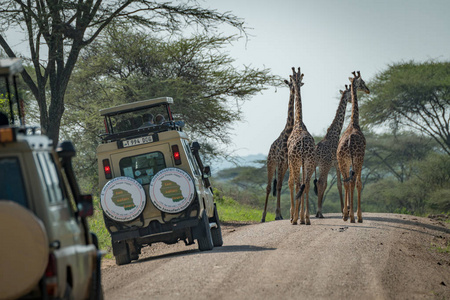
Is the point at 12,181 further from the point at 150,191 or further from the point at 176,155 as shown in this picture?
the point at 176,155

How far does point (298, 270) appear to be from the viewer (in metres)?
9.45

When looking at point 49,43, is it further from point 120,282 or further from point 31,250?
point 31,250

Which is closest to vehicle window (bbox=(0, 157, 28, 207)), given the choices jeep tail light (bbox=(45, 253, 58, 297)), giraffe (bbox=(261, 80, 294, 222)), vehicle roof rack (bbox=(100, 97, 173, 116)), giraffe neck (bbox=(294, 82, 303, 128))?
jeep tail light (bbox=(45, 253, 58, 297))

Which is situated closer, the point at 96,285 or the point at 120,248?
the point at 96,285

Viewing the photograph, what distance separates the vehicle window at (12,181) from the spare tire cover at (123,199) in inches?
223

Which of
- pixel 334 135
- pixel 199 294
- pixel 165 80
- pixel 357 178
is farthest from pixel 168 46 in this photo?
pixel 199 294

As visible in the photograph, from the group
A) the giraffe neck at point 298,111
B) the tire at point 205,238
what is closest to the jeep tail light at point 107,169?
the tire at point 205,238

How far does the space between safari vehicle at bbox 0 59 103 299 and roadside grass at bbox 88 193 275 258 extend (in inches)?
308

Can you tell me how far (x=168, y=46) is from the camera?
23859 mm

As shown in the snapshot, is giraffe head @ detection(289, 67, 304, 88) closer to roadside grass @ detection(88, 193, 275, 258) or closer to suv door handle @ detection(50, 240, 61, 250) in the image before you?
roadside grass @ detection(88, 193, 275, 258)


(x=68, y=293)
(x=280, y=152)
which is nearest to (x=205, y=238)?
(x=68, y=293)

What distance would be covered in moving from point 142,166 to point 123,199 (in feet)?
2.82

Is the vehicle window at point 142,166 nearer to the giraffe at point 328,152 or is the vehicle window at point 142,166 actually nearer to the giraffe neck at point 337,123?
the giraffe at point 328,152

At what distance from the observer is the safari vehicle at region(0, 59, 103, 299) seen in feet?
16.3
